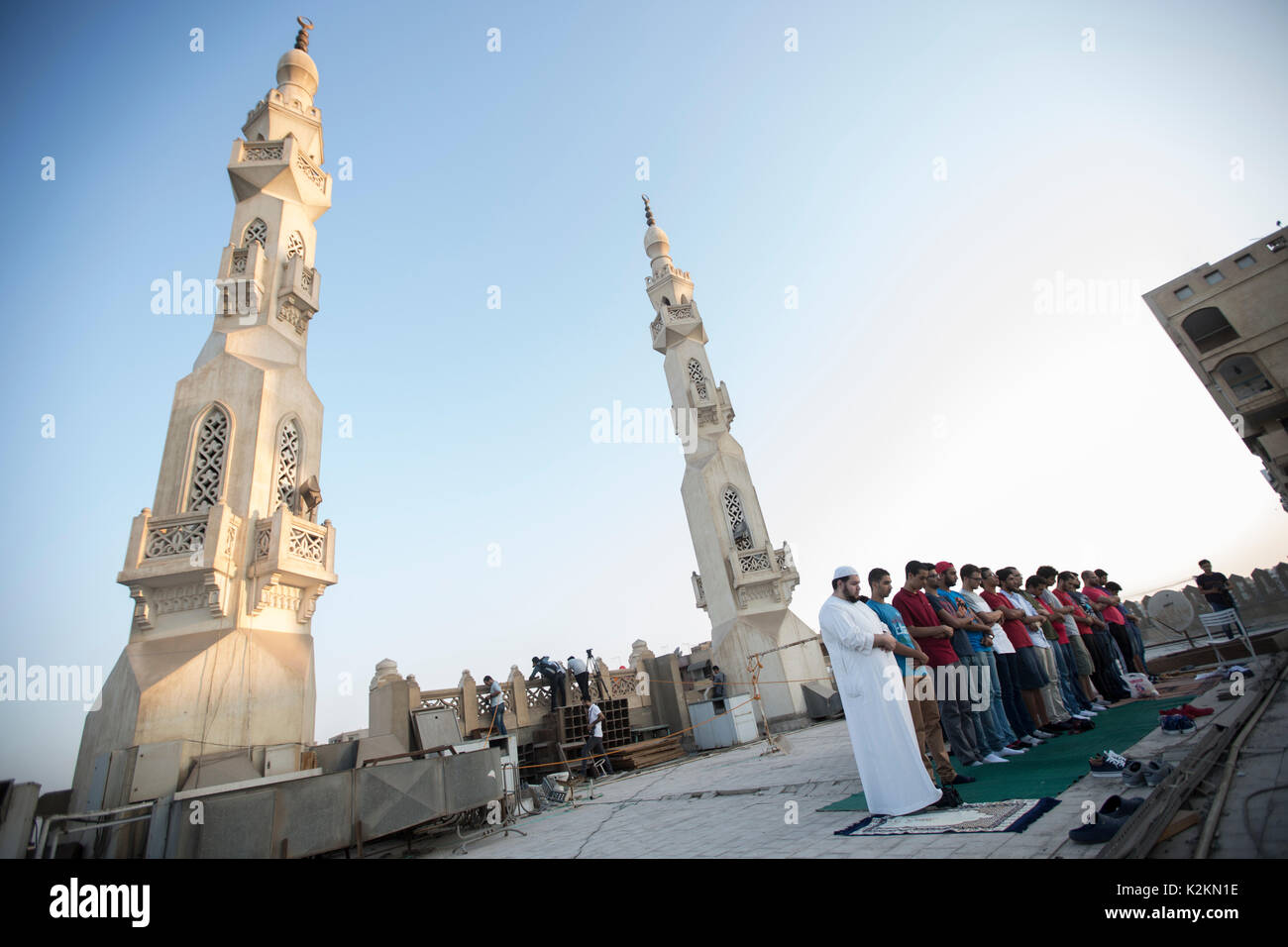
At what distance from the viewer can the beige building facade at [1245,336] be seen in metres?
24.7

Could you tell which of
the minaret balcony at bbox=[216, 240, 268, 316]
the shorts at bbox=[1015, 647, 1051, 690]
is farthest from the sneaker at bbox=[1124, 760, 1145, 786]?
the minaret balcony at bbox=[216, 240, 268, 316]

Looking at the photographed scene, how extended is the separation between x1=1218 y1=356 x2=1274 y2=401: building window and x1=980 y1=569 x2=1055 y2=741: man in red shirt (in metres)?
28.8

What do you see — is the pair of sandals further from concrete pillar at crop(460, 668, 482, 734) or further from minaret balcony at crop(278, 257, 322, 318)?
minaret balcony at crop(278, 257, 322, 318)

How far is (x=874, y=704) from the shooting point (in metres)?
4.42

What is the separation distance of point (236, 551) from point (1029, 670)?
11.6 m

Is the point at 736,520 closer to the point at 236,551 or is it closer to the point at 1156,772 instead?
the point at 236,551

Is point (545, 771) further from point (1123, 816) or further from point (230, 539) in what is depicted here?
point (1123, 816)

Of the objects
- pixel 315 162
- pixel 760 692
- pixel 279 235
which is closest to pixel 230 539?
pixel 279 235

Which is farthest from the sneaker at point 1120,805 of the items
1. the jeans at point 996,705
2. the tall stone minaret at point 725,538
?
the tall stone minaret at point 725,538
